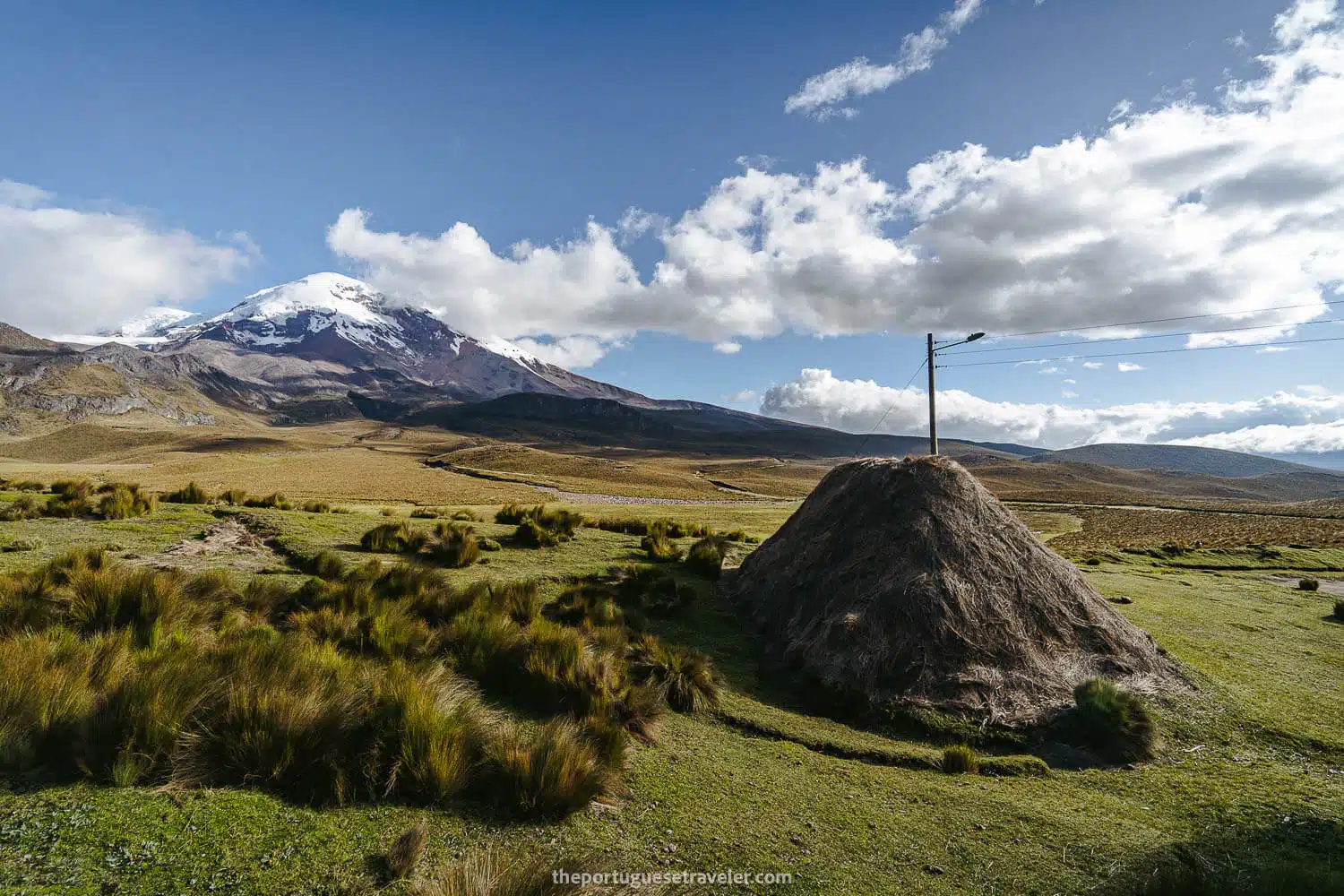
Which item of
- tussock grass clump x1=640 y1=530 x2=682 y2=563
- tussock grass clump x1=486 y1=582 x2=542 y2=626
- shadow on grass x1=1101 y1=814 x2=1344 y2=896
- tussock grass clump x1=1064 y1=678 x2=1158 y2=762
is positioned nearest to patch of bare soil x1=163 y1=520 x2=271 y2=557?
tussock grass clump x1=486 y1=582 x2=542 y2=626

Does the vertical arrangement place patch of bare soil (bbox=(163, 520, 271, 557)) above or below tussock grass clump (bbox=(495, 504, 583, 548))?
above

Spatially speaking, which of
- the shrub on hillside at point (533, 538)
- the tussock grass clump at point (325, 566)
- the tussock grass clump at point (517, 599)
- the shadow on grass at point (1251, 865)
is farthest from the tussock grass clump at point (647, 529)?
the shadow on grass at point (1251, 865)

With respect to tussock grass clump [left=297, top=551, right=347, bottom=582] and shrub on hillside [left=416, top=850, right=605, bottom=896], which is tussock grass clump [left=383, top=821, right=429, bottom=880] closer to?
shrub on hillside [left=416, top=850, right=605, bottom=896]

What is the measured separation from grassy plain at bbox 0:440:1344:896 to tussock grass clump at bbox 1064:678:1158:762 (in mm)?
222

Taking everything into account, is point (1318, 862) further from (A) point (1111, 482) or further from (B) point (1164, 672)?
(A) point (1111, 482)

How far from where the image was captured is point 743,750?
5.57 meters

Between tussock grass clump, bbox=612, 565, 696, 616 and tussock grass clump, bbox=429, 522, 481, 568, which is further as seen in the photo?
tussock grass clump, bbox=429, 522, 481, 568

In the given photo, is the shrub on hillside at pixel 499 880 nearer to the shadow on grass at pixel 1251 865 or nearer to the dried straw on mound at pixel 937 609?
the shadow on grass at pixel 1251 865

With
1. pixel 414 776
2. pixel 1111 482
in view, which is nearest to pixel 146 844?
pixel 414 776

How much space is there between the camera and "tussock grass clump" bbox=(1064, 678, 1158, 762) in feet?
20.0

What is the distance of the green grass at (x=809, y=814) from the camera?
9.87 ft

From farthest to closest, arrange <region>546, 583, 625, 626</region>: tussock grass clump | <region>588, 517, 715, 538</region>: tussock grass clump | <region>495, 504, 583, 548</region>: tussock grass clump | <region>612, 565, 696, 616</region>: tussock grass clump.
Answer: <region>588, 517, 715, 538</region>: tussock grass clump
<region>495, 504, 583, 548</region>: tussock grass clump
<region>612, 565, 696, 616</region>: tussock grass clump
<region>546, 583, 625, 626</region>: tussock grass clump

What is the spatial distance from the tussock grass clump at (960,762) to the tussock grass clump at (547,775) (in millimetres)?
3518

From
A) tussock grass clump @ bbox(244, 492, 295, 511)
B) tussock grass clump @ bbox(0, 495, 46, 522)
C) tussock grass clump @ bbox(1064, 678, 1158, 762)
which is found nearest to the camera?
tussock grass clump @ bbox(1064, 678, 1158, 762)
